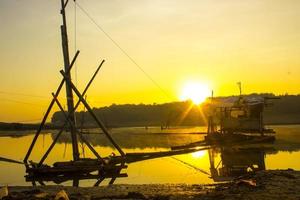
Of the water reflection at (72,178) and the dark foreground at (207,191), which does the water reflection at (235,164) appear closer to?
the dark foreground at (207,191)

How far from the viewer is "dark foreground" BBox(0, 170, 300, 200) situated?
12578 millimetres

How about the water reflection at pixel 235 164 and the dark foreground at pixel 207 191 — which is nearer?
the dark foreground at pixel 207 191

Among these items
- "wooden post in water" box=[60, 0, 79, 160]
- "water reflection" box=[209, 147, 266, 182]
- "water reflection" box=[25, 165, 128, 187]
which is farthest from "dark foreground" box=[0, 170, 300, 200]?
"wooden post in water" box=[60, 0, 79, 160]

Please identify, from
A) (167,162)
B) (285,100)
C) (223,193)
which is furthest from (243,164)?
(285,100)

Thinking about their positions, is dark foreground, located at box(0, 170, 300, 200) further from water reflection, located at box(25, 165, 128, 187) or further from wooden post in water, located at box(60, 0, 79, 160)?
wooden post in water, located at box(60, 0, 79, 160)

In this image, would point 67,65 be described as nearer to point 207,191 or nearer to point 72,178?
point 72,178

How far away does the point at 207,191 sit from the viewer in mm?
14086

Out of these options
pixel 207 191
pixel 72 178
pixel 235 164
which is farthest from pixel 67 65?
pixel 207 191

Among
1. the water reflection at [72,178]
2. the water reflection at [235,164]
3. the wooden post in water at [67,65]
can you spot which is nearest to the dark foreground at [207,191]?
the water reflection at [235,164]

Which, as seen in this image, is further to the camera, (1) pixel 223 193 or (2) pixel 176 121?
(2) pixel 176 121

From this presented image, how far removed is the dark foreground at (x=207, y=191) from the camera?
12.6 metres

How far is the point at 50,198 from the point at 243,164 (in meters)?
16.4

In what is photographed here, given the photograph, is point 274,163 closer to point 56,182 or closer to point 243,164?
point 243,164

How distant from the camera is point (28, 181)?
22.5 meters
